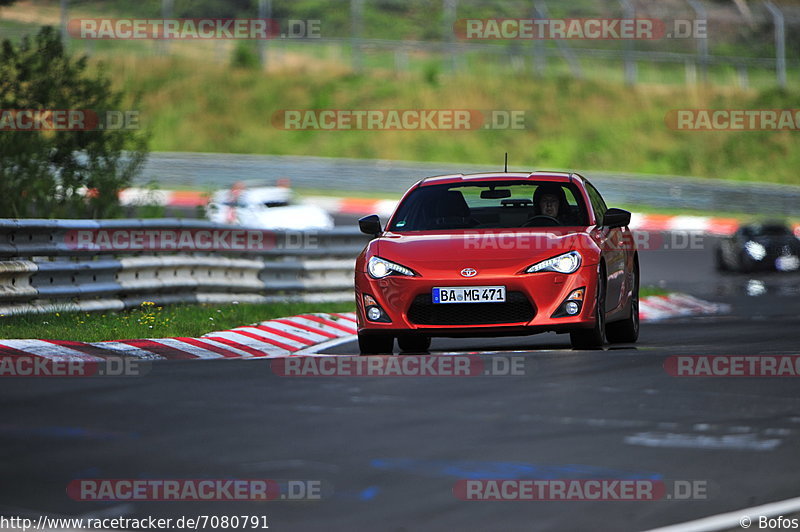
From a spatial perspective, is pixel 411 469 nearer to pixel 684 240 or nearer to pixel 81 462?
pixel 81 462

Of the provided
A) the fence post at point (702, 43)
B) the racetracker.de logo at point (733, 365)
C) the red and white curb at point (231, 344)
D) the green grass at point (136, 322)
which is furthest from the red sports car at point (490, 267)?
the fence post at point (702, 43)

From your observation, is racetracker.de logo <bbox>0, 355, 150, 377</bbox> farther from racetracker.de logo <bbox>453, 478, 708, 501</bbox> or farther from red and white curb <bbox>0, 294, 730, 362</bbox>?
racetracker.de logo <bbox>453, 478, 708, 501</bbox>

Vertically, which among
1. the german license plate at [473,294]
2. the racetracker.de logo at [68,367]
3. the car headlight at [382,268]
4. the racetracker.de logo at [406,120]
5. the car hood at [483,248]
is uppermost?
the racetracker.de logo at [406,120]

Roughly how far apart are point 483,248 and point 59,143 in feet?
28.8

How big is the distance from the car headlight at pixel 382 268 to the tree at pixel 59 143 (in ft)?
23.2

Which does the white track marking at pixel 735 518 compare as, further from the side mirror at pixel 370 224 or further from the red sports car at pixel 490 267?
the side mirror at pixel 370 224

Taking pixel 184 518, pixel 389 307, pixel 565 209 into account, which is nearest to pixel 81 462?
pixel 184 518

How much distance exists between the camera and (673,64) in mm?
51438

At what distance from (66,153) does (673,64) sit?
1415 inches

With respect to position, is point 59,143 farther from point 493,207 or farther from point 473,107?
point 473,107

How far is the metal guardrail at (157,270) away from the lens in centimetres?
1323

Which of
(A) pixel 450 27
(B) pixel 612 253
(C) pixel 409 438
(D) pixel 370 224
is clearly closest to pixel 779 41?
(A) pixel 450 27

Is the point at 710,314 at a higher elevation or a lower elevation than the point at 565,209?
lower

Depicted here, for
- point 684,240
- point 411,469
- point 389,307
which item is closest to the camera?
point 411,469
